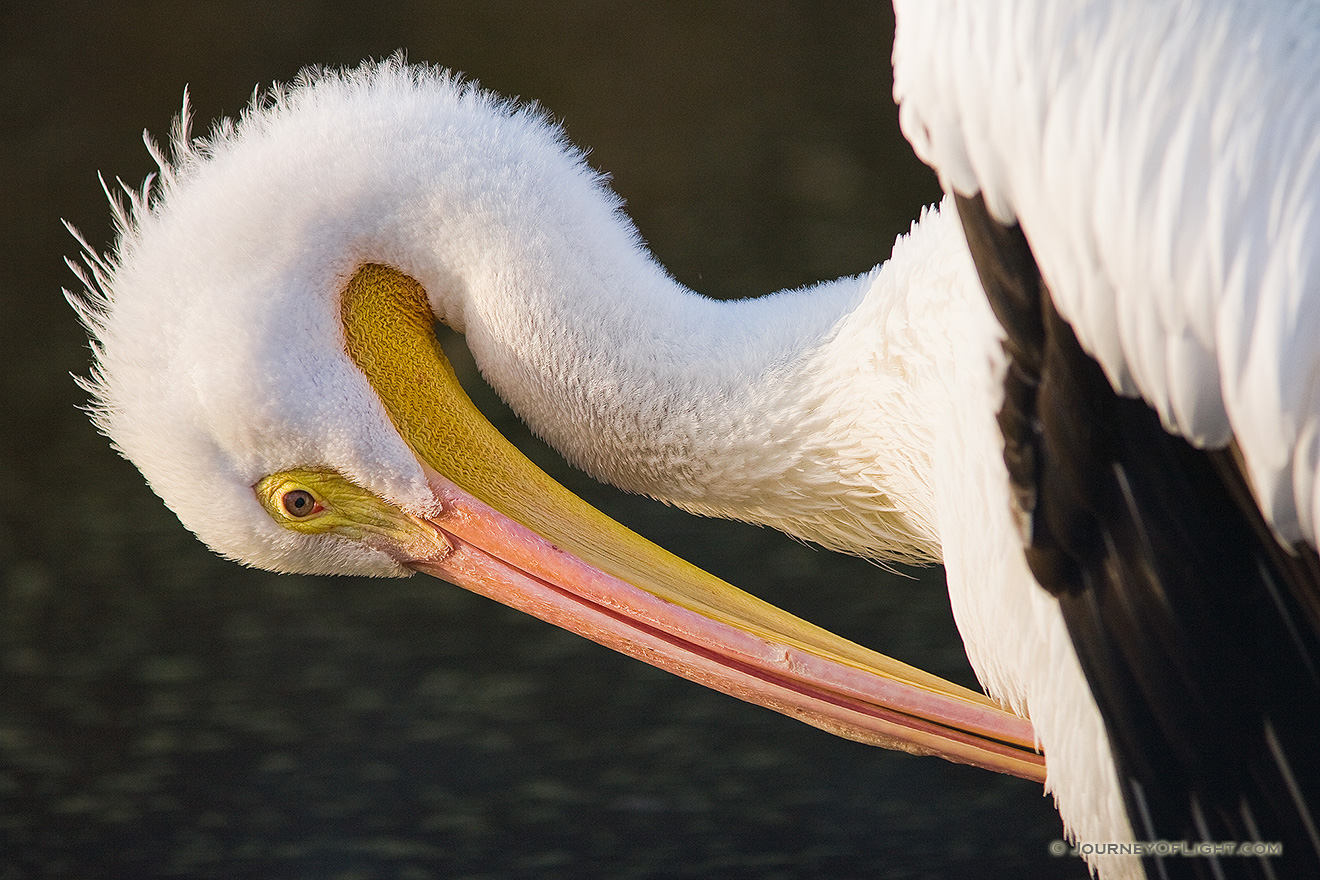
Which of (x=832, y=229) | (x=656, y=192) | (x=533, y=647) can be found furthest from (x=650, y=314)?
(x=656, y=192)

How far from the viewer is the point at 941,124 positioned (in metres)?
1.72

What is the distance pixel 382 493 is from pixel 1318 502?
3.97 feet

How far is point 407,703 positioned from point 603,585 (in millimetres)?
1538

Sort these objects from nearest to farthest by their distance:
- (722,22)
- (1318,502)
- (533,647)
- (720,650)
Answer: (1318,502) → (720,650) → (533,647) → (722,22)

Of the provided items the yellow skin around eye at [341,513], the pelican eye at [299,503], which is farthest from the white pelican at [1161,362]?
the pelican eye at [299,503]

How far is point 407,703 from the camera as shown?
11.8 feet

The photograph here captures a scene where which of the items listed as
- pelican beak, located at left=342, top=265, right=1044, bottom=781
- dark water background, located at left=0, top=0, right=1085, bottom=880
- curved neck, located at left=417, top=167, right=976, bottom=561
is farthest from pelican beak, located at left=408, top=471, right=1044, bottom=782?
dark water background, located at left=0, top=0, right=1085, bottom=880

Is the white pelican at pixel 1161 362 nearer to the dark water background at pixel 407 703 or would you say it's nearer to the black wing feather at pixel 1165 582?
the black wing feather at pixel 1165 582

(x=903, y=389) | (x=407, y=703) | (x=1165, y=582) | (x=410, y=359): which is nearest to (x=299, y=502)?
(x=410, y=359)

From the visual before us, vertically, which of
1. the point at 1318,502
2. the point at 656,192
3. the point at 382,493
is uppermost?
the point at 656,192

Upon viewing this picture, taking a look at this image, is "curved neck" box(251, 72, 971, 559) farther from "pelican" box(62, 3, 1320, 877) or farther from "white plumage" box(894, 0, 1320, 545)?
"white plumage" box(894, 0, 1320, 545)

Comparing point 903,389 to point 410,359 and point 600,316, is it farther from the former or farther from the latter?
point 410,359

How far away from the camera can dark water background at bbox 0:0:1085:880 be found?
3.14 m

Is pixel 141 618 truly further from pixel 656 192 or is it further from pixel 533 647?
pixel 656 192
